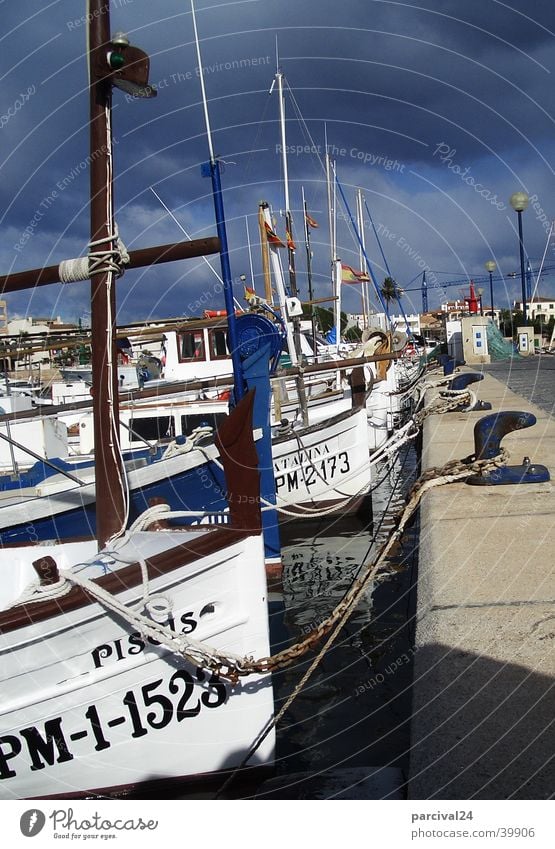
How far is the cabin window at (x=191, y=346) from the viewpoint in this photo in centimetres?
1639

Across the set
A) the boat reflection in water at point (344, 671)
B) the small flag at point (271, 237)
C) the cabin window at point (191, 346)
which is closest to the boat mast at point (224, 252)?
the boat reflection in water at point (344, 671)

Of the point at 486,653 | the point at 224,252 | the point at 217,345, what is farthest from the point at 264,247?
the point at 486,653

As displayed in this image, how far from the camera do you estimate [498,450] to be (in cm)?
589

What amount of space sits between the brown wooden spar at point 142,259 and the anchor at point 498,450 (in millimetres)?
2461

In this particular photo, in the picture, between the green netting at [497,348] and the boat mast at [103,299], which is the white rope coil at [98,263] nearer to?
the boat mast at [103,299]

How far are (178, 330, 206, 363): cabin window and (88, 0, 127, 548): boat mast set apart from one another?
467 inches

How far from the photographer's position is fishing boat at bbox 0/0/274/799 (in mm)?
3656

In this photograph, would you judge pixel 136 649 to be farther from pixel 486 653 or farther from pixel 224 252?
pixel 224 252

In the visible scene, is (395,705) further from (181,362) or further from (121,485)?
(181,362)

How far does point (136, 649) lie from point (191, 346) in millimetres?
13053

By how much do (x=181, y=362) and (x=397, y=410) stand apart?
299 inches

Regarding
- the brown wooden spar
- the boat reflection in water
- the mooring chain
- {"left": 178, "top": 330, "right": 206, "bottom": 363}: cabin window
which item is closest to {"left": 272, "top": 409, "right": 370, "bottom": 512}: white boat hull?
the boat reflection in water

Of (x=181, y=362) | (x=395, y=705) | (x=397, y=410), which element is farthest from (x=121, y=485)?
(x=397, y=410)

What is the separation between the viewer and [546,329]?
53875mm
